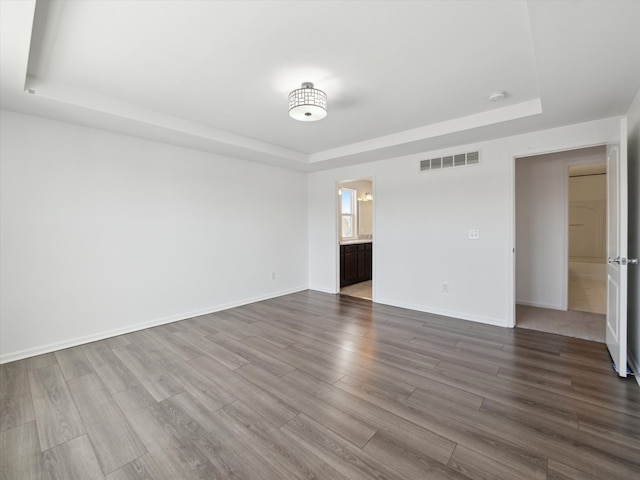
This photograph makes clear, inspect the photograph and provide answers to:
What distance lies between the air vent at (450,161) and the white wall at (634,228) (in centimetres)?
145

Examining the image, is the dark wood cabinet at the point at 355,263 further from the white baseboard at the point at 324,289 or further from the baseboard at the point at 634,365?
the baseboard at the point at 634,365

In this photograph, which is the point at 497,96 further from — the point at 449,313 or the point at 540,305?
the point at 540,305

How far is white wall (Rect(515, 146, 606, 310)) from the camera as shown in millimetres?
4430

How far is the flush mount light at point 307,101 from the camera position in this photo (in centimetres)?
252

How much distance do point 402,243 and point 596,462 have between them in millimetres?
3328

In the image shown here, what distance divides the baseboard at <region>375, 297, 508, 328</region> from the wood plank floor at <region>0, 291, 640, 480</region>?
15.8 inches

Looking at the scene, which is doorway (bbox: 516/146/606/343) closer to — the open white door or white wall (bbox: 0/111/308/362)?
the open white door

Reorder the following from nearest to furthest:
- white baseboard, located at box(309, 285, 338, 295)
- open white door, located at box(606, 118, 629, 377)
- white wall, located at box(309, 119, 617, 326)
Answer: open white door, located at box(606, 118, 629, 377)
white wall, located at box(309, 119, 617, 326)
white baseboard, located at box(309, 285, 338, 295)

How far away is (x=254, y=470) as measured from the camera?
1.57 meters

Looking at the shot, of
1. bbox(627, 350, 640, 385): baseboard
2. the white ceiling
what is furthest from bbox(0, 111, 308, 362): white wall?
bbox(627, 350, 640, 385): baseboard

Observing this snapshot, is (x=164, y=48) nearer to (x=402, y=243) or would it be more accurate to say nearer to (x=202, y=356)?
(x=202, y=356)

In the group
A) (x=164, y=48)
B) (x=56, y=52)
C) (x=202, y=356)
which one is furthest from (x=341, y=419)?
(x=56, y=52)

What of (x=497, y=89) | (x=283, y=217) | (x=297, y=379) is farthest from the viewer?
(x=283, y=217)

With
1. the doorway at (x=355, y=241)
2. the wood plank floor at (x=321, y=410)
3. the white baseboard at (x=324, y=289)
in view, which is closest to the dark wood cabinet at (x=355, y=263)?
the doorway at (x=355, y=241)
